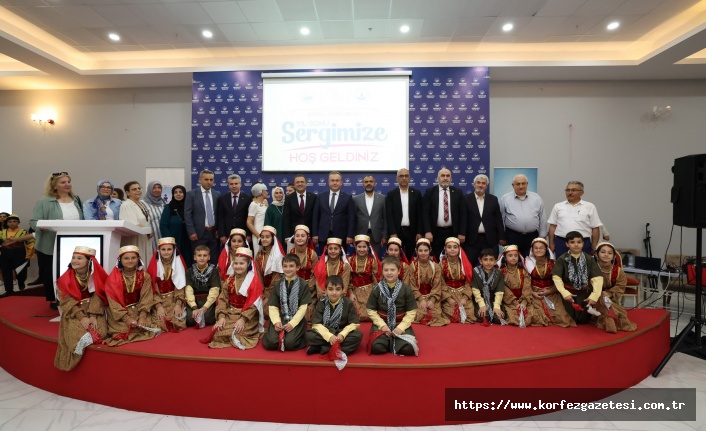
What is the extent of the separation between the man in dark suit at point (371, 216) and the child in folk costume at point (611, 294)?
8.61 feet

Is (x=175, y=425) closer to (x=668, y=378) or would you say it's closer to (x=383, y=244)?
(x=383, y=244)

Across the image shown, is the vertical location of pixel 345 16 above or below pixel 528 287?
above

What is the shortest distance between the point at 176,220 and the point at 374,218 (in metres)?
2.87

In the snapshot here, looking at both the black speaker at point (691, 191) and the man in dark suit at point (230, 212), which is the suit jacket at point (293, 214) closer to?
the man in dark suit at point (230, 212)

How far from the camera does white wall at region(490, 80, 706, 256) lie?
820cm

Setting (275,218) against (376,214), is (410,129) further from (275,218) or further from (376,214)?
(275,218)

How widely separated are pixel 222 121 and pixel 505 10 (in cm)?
575

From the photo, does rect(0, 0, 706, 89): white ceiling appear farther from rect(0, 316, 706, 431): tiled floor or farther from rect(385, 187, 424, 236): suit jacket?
rect(0, 316, 706, 431): tiled floor

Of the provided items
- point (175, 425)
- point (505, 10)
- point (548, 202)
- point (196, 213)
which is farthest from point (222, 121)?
point (548, 202)

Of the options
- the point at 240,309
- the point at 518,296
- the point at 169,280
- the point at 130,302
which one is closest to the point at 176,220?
the point at 169,280

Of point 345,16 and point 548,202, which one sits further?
point 548,202

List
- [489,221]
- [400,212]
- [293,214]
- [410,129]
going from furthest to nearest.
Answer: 1. [410,129]
2. [293,214]
3. [400,212]
4. [489,221]

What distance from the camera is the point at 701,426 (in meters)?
2.80

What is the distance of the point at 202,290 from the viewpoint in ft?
13.3
